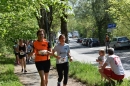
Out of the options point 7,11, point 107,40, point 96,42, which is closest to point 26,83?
point 7,11

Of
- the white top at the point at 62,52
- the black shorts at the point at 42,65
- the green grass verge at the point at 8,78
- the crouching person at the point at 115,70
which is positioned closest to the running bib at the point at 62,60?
the white top at the point at 62,52

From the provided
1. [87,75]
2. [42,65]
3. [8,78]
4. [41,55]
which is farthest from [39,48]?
[8,78]

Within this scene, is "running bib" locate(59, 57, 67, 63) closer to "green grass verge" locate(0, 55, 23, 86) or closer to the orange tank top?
the orange tank top

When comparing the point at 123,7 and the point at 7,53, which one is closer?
the point at 123,7

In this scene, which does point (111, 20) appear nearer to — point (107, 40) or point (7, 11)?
point (107, 40)

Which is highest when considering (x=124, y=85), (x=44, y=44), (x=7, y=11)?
(x=7, y=11)

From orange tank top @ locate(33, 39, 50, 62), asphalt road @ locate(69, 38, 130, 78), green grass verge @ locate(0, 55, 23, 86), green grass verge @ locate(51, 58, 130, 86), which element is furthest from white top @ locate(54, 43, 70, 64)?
asphalt road @ locate(69, 38, 130, 78)

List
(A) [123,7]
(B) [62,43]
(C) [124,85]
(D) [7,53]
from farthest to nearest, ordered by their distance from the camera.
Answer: (D) [7,53] < (A) [123,7] < (B) [62,43] < (C) [124,85]

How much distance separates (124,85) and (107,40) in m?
22.7

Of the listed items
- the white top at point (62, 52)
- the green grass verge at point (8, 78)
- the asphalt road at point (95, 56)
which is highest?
the white top at point (62, 52)

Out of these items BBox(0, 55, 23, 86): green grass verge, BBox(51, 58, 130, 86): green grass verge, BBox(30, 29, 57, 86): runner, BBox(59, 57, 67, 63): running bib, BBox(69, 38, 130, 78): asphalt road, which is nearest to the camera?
BBox(30, 29, 57, 86): runner

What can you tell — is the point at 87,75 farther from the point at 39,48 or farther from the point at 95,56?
the point at 95,56

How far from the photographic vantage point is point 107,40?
3019 cm

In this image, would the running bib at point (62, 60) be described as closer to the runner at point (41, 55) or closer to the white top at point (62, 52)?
the white top at point (62, 52)
